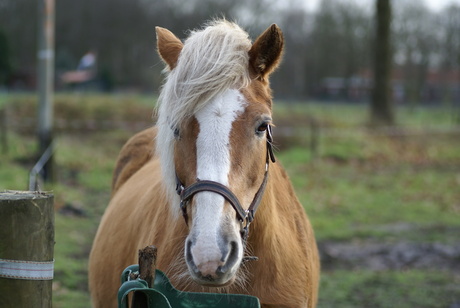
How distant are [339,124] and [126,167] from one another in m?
13.9

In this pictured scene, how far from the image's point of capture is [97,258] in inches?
158

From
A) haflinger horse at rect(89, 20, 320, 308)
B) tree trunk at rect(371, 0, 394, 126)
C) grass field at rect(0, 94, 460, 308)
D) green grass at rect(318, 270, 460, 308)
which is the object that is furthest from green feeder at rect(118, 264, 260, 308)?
tree trunk at rect(371, 0, 394, 126)

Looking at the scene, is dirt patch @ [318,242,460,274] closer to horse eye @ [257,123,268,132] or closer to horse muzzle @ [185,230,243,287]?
horse eye @ [257,123,268,132]

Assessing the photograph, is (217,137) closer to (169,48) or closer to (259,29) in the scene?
(169,48)

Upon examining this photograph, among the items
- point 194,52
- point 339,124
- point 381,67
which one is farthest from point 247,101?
point 381,67

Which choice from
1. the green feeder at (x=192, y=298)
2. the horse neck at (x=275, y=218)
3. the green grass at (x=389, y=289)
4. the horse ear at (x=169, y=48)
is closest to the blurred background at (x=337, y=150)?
the green grass at (x=389, y=289)

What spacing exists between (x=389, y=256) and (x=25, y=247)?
6282 millimetres

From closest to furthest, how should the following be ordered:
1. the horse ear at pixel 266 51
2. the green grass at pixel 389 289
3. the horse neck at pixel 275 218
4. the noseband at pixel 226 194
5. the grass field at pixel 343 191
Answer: the noseband at pixel 226 194
the horse ear at pixel 266 51
the horse neck at pixel 275 218
the green grass at pixel 389 289
the grass field at pixel 343 191

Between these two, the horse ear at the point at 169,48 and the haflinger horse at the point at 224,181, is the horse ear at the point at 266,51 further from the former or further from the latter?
the horse ear at the point at 169,48

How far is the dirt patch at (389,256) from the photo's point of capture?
7.33 meters

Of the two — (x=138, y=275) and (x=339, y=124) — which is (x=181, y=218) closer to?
(x=138, y=275)

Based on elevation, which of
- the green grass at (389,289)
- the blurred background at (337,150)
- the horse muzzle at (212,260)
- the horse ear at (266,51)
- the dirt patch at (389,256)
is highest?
the blurred background at (337,150)

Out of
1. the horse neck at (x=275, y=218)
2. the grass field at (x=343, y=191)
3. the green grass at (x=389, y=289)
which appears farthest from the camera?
the grass field at (x=343, y=191)

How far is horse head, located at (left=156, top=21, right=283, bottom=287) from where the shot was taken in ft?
7.32
